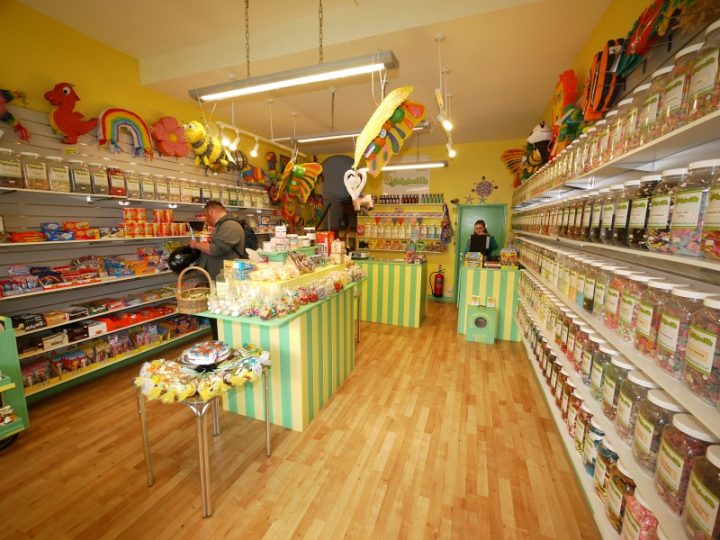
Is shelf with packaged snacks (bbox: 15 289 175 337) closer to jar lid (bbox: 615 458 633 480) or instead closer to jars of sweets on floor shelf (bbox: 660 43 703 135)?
jar lid (bbox: 615 458 633 480)

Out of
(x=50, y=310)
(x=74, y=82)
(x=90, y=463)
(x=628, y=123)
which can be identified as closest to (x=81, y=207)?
(x=50, y=310)

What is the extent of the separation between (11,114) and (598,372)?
5.16 m

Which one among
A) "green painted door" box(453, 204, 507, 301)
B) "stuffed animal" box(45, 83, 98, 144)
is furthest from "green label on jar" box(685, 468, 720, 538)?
"green painted door" box(453, 204, 507, 301)

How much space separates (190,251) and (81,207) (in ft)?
4.05

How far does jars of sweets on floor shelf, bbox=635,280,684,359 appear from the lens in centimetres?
124

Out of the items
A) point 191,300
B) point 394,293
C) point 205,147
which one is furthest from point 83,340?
point 394,293

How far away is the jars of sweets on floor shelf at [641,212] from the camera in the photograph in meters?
1.28

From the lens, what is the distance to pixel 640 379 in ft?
4.28

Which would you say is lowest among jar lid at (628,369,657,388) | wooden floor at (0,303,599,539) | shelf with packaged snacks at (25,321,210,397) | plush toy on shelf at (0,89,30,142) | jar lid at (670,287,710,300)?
wooden floor at (0,303,599,539)

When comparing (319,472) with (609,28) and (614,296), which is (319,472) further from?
(609,28)

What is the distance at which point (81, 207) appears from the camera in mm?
3428

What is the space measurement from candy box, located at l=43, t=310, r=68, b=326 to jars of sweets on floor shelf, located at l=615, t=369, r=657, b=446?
4439 millimetres

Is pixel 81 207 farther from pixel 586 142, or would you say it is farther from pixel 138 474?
pixel 586 142

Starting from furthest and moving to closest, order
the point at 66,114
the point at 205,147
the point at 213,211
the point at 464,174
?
the point at 464,174, the point at 205,147, the point at 213,211, the point at 66,114
